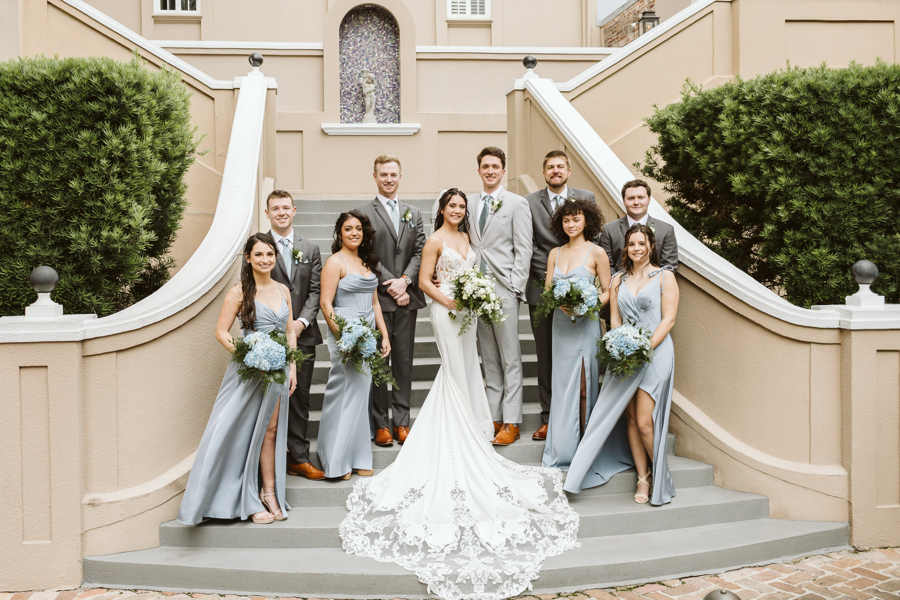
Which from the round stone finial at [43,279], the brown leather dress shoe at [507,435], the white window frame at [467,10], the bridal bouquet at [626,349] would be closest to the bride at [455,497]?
the brown leather dress shoe at [507,435]

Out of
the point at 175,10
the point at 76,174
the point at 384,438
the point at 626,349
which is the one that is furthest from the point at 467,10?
the point at 626,349

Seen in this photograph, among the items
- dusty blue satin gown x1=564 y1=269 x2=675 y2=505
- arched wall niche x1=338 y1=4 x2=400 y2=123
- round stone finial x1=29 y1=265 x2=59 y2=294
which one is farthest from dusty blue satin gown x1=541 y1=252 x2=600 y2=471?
arched wall niche x1=338 y1=4 x2=400 y2=123

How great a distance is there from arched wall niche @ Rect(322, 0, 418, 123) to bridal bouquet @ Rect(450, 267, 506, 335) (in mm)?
6921

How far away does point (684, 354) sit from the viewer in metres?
6.02

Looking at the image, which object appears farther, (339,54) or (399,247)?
(339,54)

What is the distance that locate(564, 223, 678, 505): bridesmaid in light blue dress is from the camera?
5.30 metres

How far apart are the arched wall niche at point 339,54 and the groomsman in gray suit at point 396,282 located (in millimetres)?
6065

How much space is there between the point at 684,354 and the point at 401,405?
2216mm

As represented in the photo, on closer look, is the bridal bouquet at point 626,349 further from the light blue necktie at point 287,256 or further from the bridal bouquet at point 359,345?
the light blue necktie at point 287,256

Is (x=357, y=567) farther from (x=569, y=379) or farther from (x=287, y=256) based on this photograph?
(x=287, y=256)

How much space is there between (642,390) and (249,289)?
8.88ft

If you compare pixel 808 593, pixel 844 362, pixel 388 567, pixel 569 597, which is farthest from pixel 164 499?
pixel 844 362

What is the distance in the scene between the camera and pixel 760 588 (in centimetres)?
465

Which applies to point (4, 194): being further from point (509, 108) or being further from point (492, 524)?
point (509, 108)
